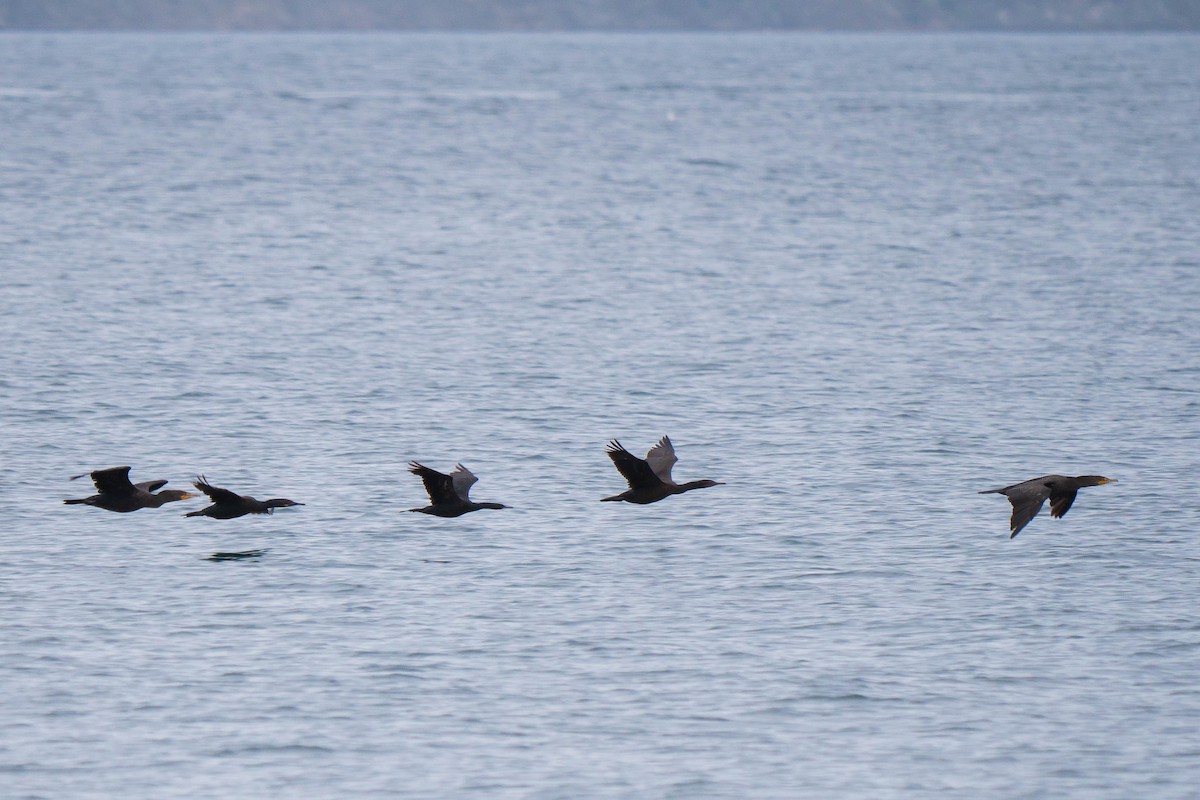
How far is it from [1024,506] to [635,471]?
16.4 feet

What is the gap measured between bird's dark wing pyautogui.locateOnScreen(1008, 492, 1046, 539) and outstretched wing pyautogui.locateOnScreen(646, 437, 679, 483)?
4.67 meters

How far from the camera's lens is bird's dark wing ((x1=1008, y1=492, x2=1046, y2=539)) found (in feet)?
69.4

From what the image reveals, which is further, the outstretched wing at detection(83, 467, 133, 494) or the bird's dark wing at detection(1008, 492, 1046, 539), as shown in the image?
the outstretched wing at detection(83, 467, 133, 494)

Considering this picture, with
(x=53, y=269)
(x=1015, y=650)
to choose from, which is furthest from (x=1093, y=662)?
(x=53, y=269)

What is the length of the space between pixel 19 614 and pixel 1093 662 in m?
12.6

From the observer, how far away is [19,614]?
22.5 meters

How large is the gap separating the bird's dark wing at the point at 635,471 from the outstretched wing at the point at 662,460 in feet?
0.67

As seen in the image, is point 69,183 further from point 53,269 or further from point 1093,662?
point 1093,662

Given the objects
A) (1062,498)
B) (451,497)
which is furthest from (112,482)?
(1062,498)

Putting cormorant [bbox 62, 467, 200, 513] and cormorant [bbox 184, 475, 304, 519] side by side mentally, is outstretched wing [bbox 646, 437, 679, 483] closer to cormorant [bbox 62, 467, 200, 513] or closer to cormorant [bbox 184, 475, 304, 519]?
cormorant [bbox 184, 475, 304, 519]

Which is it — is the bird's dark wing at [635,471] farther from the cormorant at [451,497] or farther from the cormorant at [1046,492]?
the cormorant at [1046,492]

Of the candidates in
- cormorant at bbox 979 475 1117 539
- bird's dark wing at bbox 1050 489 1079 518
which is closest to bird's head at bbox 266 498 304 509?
cormorant at bbox 979 475 1117 539

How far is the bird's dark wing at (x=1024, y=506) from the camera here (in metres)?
21.1

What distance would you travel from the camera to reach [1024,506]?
71.3 feet
